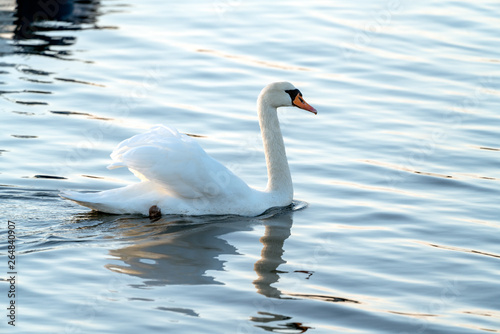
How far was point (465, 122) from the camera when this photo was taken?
44.1ft

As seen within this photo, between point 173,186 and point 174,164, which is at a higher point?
point 174,164

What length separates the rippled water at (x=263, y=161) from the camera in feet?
25.7

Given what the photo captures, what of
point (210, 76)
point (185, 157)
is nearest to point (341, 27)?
point (210, 76)

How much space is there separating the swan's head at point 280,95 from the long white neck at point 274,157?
34 millimetres

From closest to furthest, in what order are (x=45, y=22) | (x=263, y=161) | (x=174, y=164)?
(x=174, y=164), (x=263, y=161), (x=45, y=22)

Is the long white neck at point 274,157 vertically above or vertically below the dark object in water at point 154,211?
above

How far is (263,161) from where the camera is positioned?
12117 millimetres

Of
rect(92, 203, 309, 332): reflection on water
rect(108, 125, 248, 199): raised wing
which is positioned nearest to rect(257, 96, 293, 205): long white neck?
rect(92, 203, 309, 332): reflection on water

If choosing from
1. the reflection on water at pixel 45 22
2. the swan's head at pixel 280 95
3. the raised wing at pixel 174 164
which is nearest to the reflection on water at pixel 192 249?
the raised wing at pixel 174 164

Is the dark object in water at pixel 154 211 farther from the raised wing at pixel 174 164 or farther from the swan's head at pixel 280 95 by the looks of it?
the swan's head at pixel 280 95

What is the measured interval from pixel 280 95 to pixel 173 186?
1678mm

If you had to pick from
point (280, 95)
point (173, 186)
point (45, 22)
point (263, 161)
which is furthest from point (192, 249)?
point (45, 22)

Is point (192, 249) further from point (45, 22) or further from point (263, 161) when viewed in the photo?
point (45, 22)

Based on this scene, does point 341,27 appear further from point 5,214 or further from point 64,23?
point 5,214
